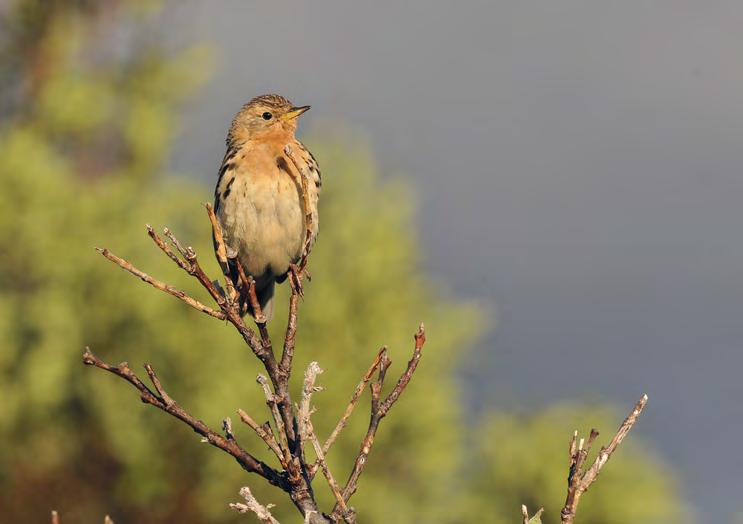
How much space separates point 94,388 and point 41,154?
18.3 feet

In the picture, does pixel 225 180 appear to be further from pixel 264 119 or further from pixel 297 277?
pixel 297 277

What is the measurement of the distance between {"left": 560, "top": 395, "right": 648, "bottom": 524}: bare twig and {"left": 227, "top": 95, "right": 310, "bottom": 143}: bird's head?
5.12 meters

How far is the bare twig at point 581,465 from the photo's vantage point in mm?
3998

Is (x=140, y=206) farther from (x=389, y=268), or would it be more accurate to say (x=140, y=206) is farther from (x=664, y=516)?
(x=664, y=516)

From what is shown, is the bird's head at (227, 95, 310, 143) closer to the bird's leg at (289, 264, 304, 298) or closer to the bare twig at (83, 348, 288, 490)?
the bird's leg at (289, 264, 304, 298)

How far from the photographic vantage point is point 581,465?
4031 mm

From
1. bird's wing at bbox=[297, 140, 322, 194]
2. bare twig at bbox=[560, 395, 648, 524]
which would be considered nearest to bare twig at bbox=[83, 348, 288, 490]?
bare twig at bbox=[560, 395, 648, 524]

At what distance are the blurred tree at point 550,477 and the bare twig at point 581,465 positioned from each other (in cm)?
2212

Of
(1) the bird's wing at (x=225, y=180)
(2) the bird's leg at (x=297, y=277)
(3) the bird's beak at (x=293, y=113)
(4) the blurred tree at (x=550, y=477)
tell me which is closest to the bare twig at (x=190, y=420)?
(2) the bird's leg at (x=297, y=277)

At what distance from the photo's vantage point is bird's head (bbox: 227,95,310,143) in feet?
29.0

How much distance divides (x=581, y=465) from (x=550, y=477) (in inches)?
923

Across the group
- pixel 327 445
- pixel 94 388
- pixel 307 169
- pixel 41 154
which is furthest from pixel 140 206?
pixel 327 445

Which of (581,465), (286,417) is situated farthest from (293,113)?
(581,465)

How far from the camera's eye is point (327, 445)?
15.4 ft
